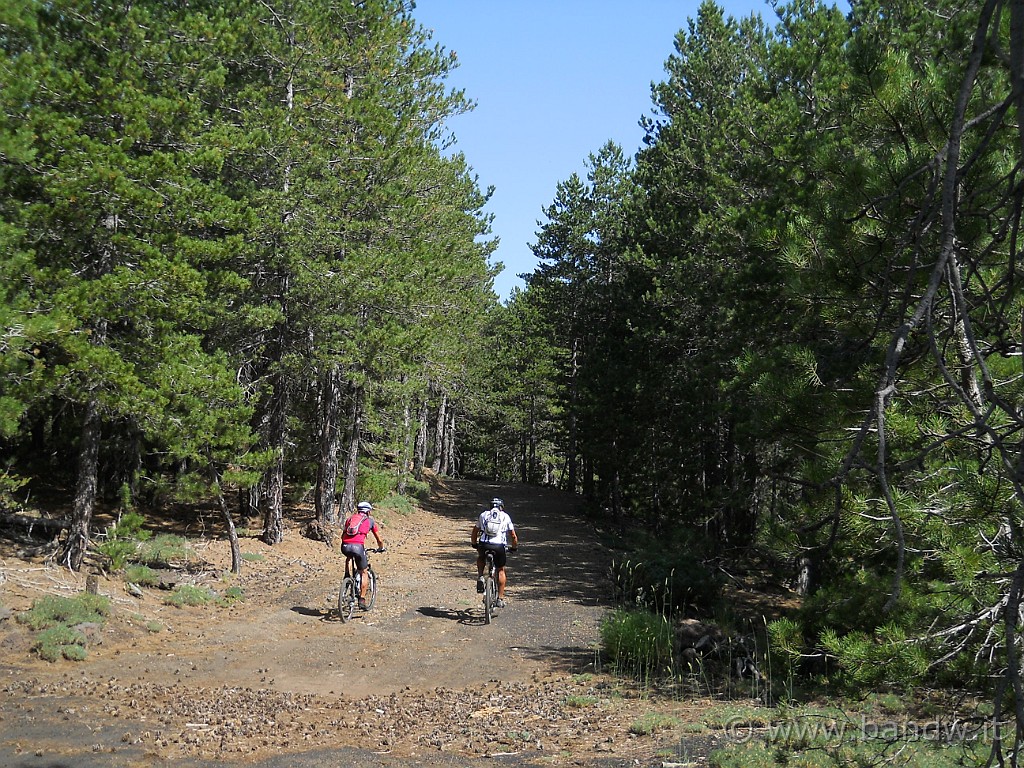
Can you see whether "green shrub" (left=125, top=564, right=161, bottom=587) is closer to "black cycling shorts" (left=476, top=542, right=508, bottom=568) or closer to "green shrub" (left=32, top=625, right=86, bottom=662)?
"green shrub" (left=32, top=625, right=86, bottom=662)

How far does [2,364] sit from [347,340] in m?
7.30

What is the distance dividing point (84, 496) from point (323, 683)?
568 centimetres

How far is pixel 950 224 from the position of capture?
5.03 feet

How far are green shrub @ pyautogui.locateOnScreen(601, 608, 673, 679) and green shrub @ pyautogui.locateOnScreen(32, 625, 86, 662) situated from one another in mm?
6475

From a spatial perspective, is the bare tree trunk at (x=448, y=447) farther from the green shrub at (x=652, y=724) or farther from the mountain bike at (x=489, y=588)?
the green shrub at (x=652, y=724)

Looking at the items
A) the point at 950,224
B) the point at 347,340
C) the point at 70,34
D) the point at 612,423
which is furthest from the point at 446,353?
the point at 950,224

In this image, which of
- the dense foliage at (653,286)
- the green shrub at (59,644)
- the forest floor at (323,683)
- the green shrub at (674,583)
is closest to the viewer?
the dense foliage at (653,286)

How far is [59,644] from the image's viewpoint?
982 centimetres

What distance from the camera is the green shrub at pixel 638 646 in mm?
10172

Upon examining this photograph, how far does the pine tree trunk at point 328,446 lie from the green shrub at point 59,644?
9.83 meters

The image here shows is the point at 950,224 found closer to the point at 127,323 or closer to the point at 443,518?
the point at 127,323

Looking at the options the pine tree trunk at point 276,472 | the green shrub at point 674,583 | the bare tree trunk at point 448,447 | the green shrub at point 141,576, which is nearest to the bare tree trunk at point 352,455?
the pine tree trunk at point 276,472

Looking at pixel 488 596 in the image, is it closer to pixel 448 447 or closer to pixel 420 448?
pixel 420 448

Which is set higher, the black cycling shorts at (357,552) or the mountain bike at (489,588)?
the black cycling shorts at (357,552)
